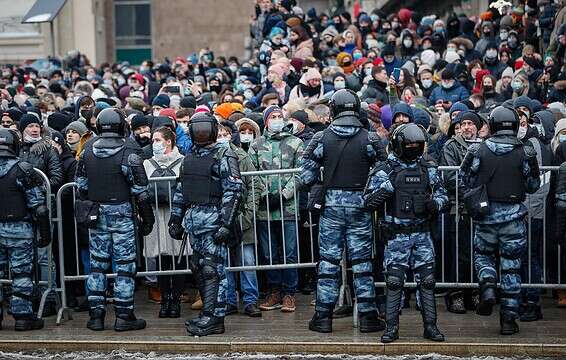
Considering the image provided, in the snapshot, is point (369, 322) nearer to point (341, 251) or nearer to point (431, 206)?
point (341, 251)

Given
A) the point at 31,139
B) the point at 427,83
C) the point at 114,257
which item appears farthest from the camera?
the point at 427,83

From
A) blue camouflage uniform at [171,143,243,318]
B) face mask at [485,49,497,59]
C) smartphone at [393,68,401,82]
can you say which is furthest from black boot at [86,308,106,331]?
face mask at [485,49,497,59]

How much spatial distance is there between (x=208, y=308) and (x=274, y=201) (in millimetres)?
1516

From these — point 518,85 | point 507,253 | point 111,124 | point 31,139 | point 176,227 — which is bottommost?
point 507,253

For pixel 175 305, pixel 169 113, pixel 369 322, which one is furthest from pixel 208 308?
pixel 169 113

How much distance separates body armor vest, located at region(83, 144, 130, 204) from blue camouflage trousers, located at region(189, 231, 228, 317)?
30.5 inches

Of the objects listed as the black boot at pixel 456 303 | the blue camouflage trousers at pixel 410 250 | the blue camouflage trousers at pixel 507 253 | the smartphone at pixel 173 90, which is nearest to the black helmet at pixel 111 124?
the blue camouflage trousers at pixel 410 250

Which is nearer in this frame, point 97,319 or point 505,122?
point 505,122

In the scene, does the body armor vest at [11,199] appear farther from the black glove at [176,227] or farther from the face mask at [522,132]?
the face mask at [522,132]

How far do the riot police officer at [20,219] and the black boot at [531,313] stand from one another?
4.55 metres

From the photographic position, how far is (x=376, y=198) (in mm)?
9906

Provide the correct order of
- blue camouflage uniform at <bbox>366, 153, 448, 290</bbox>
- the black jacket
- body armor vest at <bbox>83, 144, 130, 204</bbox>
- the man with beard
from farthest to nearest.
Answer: the black jacket → the man with beard → body armor vest at <bbox>83, 144, 130, 204</bbox> → blue camouflage uniform at <bbox>366, 153, 448, 290</bbox>

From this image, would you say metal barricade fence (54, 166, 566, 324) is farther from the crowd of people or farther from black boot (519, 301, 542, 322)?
black boot (519, 301, 542, 322)

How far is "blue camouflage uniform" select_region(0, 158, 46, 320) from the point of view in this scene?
35.3 feet
